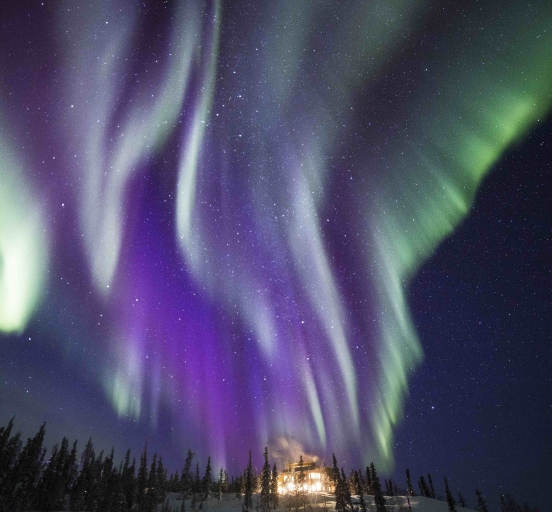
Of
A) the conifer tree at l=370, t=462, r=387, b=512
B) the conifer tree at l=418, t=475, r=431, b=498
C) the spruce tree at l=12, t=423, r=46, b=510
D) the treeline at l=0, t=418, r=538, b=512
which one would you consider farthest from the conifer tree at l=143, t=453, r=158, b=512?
the conifer tree at l=418, t=475, r=431, b=498

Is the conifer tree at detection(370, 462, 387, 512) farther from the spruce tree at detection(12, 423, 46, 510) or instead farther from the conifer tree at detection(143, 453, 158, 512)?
the spruce tree at detection(12, 423, 46, 510)

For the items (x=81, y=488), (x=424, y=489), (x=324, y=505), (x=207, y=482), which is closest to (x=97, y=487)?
(x=81, y=488)

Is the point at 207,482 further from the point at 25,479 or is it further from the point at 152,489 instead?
the point at 25,479

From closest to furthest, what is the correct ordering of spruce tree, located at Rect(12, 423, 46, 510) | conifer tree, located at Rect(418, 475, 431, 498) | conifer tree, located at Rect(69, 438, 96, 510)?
1. spruce tree, located at Rect(12, 423, 46, 510)
2. conifer tree, located at Rect(69, 438, 96, 510)
3. conifer tree, located at Rect(418, 475, 431, 498)

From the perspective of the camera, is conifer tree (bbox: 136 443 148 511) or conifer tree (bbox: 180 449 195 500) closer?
conifer tree (bbox: 136 443 148 511)

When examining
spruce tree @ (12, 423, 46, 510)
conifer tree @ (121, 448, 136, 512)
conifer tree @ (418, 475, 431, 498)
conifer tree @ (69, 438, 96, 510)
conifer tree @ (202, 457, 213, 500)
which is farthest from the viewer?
conifer tree @ (418, 475, 431, 498)

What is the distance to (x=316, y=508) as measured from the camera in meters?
95.8

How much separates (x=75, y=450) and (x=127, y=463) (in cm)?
1739

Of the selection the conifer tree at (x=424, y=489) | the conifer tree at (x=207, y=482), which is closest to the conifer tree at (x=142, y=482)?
the conifer tree at (x=207, y=482)

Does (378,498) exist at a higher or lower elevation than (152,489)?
lower

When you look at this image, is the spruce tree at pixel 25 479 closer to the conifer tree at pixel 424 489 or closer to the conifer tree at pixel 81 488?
the conifer tree at pixel 81 488

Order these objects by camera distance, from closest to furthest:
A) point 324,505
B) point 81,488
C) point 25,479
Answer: point 25,479
point 81,488
point 324,505

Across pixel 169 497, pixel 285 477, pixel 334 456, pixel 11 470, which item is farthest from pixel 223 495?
pixel 11 470

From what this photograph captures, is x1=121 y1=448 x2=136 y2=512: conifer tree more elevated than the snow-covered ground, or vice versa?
x1=121 y1=448 x2=136 y2=512: conifer tree
